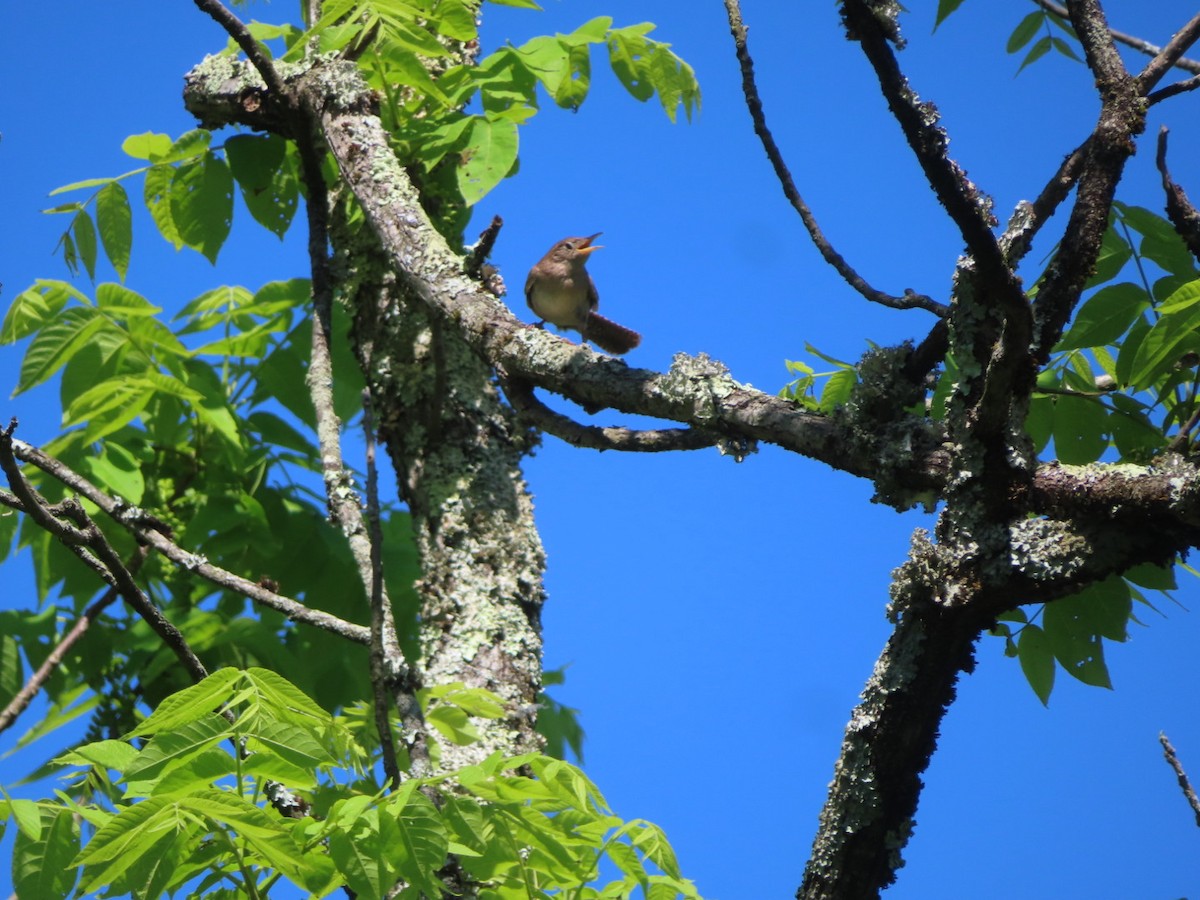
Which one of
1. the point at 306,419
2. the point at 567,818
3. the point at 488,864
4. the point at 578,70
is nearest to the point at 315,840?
the point at 488,864

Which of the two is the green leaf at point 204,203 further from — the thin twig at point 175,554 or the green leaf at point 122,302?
the thin twig at point 175,554

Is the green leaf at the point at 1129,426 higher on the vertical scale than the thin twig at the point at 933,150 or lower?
higher

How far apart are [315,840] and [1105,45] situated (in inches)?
73.3

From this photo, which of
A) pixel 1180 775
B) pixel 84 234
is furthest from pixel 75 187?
pixel 1180 775

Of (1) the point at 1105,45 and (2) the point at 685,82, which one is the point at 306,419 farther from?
(1) the point at 1105,45

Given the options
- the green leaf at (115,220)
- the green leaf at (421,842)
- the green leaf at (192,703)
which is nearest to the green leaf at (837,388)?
the green leaf at (421,842)

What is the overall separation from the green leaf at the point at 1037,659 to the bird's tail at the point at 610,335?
11.8 feet

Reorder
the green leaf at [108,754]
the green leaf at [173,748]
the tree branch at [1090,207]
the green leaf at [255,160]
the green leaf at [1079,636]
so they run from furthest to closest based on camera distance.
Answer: the green leaf at [255,160]
the green leaf at [1079,636]
the green leaf at [108,754]
the green leaf at [173,748]
the tree branch at [1090,207]

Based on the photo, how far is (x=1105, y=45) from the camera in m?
2.02

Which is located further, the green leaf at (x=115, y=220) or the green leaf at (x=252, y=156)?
the green leaf at (x=115, y=220)

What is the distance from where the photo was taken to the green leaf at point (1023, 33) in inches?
146

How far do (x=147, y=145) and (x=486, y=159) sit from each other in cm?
124

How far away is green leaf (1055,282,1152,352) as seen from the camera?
261 cm

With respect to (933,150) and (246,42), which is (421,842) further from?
(246,42)
